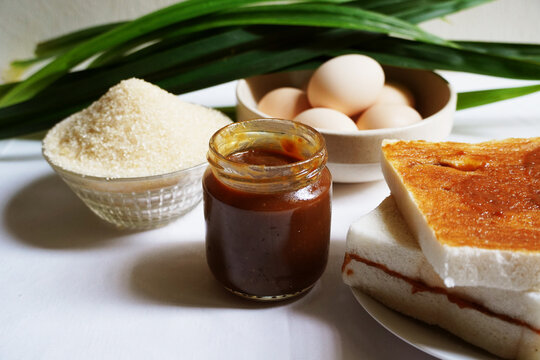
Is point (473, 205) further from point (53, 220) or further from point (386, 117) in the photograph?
point (53, 220)

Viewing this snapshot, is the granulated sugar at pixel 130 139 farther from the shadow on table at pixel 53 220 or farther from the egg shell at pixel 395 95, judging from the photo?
the egg shell at pixel 395 95

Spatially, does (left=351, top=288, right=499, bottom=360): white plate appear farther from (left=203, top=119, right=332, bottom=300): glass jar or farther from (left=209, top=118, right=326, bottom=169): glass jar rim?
(left=209, top=118, right=326, bottom=169): glass jar rim

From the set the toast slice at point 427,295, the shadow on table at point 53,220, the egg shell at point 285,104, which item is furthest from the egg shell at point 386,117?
the shadow on table at point 53,220

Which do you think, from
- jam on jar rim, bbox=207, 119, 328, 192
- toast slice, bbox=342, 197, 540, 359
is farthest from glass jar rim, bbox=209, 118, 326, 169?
toast slice, bbox=342, 197, 540, 359

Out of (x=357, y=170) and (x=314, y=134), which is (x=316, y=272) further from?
(x=357, y=170)

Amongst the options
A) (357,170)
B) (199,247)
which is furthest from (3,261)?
(357,170)

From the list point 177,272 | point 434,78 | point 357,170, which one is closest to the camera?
point 177,272
